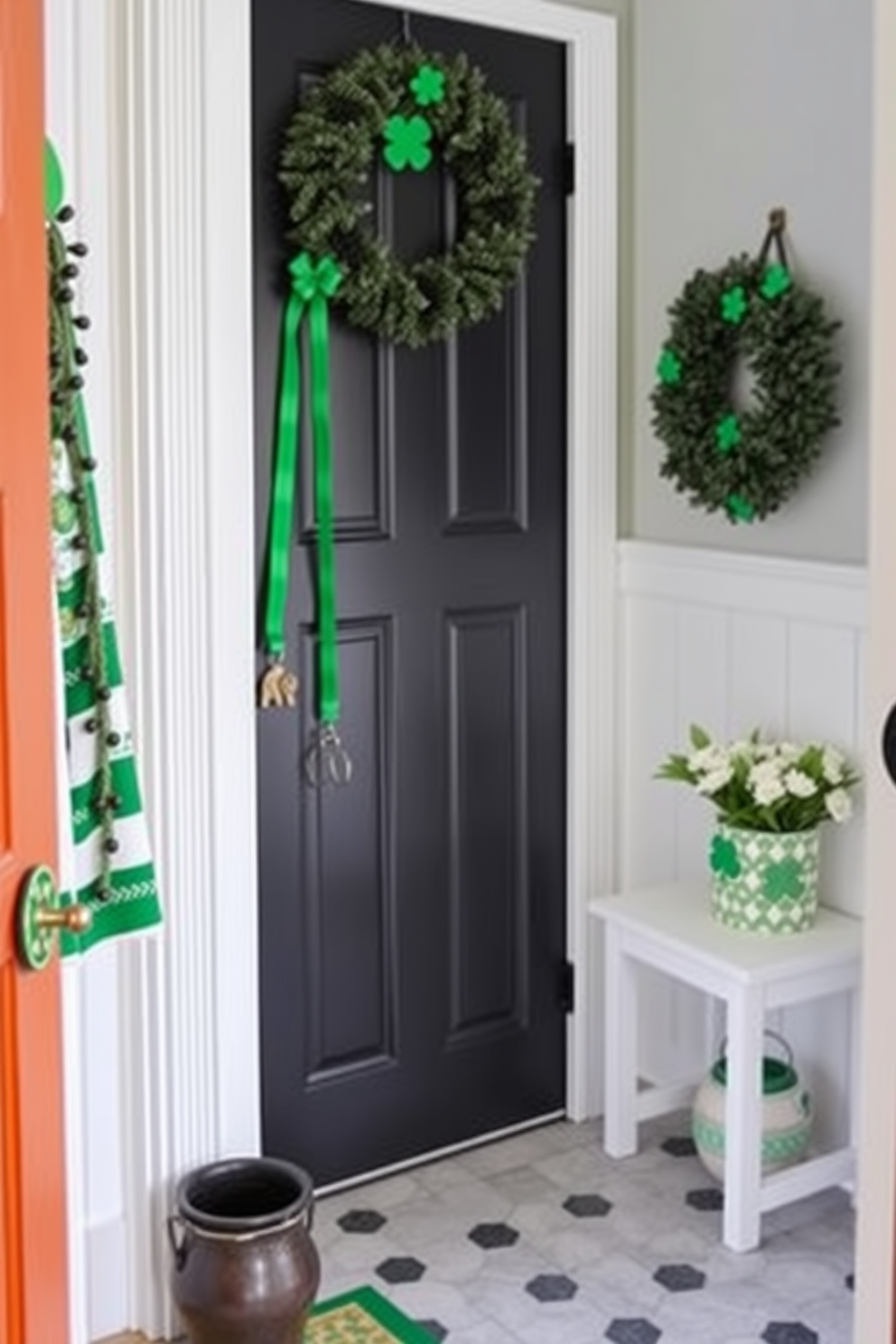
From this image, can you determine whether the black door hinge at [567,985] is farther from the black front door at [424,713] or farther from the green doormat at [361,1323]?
the green doormat at [361,1323]

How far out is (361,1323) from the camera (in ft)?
8.63

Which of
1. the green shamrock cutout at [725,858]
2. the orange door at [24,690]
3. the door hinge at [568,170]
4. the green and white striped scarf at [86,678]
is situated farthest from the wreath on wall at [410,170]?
the orange door at [24,690]

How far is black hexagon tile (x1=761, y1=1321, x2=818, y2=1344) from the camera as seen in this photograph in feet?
8.39

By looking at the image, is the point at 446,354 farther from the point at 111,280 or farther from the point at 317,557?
the point at 111,280

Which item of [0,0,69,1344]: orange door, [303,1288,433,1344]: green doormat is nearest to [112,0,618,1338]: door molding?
[303,1288,433,1344]: green doormat

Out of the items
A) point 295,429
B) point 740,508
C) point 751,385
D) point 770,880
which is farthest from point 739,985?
point 295,429

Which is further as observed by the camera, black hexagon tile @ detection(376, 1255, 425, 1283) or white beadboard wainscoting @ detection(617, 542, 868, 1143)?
white beadboard wainscoting @ detection(617, 542, 868, 1143)

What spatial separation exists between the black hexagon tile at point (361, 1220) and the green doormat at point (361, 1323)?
0.21 metres

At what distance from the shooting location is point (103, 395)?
8.20 ft

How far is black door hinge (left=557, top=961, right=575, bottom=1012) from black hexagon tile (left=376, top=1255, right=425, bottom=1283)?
67cm

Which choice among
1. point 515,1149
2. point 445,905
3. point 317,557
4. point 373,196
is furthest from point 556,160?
point 515,1149

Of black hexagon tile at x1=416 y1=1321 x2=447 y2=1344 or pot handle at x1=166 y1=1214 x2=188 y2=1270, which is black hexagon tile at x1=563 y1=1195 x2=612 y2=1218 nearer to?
black hexagon tile at x1=416 y1=1321 x2=447 y2=1344

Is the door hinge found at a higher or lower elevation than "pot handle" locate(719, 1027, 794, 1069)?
higher

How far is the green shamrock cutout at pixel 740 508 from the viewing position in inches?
117
